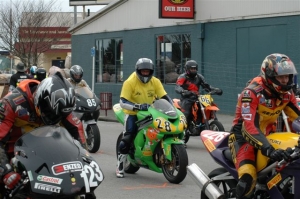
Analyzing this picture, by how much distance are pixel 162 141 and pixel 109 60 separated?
2267 centimetres

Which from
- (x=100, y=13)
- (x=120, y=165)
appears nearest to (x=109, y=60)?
(x=100, y=13)

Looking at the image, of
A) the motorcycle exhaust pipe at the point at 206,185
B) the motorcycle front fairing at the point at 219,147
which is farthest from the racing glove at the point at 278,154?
the motorcycle exhaust pipe at the point at 206,185

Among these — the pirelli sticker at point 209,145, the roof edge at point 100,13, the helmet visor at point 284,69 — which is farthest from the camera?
the roof edge at point 100,13

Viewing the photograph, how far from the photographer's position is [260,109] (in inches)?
260

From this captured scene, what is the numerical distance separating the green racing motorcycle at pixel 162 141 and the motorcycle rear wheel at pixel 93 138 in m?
3.42

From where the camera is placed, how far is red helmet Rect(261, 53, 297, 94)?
634cm

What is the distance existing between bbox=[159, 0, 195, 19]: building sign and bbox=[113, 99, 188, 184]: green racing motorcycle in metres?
14.4

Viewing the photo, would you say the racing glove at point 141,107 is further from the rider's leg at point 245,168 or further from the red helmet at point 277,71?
the red helmet at point 277,71

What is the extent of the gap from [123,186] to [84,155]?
5.01m

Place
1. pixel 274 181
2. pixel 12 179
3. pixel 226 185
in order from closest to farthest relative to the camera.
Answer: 1. pixel 12 179
2. pixel 274 181
3. pixel 226 185

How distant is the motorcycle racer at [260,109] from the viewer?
6.36 metres

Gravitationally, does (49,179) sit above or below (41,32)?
below

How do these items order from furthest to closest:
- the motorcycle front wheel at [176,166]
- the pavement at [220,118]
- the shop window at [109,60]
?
the shop window at [109,60] → the pavement at [220,118] → the motorcycle front wheel at [176,166]

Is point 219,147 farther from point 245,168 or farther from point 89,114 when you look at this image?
point 89,114
